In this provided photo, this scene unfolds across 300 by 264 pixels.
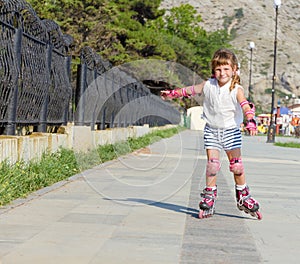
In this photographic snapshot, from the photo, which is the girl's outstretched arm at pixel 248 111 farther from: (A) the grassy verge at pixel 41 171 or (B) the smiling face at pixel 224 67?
(A) the grassy verge at pixel 41 171

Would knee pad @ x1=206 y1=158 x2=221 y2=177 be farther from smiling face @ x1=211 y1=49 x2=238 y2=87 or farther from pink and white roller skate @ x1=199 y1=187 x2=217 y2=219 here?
smiling face @ x1=211 y1=49 x2=238 y2=87

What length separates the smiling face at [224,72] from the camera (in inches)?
293

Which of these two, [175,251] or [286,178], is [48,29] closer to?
[286,178]

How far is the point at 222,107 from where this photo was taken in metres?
7.45

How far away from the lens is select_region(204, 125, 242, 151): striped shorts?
7.46 m

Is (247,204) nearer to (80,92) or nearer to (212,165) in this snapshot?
(212,165)

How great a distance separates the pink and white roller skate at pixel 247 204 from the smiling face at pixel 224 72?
3.91 ft

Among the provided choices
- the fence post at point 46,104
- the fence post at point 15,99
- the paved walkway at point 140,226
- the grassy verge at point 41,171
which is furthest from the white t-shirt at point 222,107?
the fence post at point 46,104

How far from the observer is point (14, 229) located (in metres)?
6.09

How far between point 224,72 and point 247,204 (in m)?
1.41

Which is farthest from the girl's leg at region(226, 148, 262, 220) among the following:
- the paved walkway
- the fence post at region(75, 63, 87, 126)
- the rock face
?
the rock face

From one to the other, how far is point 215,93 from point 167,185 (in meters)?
3.59

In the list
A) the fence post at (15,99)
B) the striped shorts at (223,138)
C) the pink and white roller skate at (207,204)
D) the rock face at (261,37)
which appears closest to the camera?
the pink and white roller skate at (207,204)

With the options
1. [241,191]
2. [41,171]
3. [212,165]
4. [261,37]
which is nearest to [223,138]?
[212,165]
